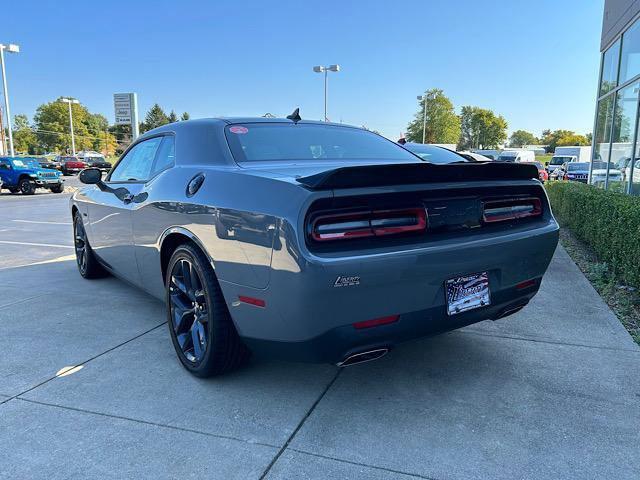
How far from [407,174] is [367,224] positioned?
0.33 meters

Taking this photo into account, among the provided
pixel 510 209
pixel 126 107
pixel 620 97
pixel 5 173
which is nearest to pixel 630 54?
pixel 620 97

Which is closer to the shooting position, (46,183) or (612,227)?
(612,227)

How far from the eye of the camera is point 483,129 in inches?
3954

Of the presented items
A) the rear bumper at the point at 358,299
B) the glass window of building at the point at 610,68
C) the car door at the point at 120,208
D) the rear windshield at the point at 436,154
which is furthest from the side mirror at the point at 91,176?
the glass window of building at the point at 610,68

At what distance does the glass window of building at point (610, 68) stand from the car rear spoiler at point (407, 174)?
32.3 ft

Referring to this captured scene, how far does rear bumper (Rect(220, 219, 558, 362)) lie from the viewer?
216 centimetres

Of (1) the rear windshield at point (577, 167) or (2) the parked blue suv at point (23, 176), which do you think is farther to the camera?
(1) the rear windshield at point (577, 167)

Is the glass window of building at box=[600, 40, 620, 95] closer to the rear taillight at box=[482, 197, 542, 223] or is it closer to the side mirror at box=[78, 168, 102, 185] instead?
the rear taillight at box=[482, 197, 542, 223]

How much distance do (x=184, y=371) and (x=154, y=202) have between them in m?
1.13

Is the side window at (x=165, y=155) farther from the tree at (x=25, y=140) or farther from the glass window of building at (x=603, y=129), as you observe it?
the tree at (x=25, y=140)

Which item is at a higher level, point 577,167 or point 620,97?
point 620,97

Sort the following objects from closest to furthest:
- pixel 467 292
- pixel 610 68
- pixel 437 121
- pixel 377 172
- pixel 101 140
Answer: pixel 377 172, pixel 467 292, pixel 610 68, pixel 437 121, pixel 101 140

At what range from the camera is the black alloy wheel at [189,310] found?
113 inches

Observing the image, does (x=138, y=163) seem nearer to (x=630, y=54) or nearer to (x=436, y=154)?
(x=436, y=154)
